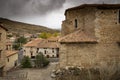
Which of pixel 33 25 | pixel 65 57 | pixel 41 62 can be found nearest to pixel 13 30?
pixel 33 25

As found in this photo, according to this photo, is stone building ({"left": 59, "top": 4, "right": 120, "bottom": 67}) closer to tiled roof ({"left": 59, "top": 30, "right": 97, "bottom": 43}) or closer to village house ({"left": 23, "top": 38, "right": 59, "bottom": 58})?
tiled roof ({"left": 59, "top": 30, "right": 97, "bottom": 43})

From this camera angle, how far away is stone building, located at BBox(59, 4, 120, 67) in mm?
17547

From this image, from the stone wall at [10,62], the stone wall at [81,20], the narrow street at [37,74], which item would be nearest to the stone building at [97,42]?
the stone wall at [81,20]

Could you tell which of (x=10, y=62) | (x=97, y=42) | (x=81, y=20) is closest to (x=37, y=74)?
(x=81, y=20)

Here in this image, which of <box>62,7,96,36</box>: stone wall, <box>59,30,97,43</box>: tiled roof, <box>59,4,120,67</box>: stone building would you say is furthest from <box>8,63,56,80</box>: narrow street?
<box>62,7,96,36</box>: stone wall

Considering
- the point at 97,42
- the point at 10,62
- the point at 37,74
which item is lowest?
the point at 37,74

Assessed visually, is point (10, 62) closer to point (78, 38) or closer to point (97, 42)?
point (78, 38)

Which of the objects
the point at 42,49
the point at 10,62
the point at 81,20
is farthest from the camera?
the point at 42,49

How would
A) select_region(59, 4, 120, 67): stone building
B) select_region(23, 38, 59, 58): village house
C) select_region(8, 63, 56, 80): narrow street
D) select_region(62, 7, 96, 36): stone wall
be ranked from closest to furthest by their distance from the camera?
1. select_region(59, 4, 120, 67): stone building
2. select_region(62, 7, 96, 36): stone wall
3. select_region(8, 63, 56, 80): narrow street
4. select_region(23, 38, 59, 58): village house

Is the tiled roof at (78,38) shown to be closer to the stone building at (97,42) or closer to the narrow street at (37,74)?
the stone building at (97,42)

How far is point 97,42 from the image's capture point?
57.6 ft

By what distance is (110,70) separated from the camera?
47.9ft

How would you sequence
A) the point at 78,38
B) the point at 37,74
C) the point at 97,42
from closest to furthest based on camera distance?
the point at 97,42 < the point at 78,38 < the point at 37,74

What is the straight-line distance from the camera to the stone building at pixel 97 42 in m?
17.5
